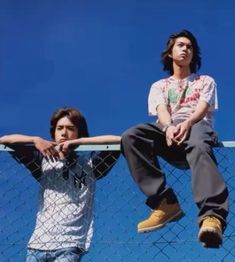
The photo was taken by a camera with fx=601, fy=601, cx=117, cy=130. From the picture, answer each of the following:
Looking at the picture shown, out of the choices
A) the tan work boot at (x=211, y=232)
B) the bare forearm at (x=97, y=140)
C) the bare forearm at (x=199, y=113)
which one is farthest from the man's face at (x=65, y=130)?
the tan work boot at (x=211, y=232)

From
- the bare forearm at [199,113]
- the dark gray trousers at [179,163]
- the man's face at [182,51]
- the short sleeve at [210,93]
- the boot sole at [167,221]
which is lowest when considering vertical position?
the boot sole at [167,221]

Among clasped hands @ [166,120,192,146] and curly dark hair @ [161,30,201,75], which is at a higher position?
curly dark hair @ [161,30,201,75]

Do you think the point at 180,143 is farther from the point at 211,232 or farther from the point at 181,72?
the point at 181,72

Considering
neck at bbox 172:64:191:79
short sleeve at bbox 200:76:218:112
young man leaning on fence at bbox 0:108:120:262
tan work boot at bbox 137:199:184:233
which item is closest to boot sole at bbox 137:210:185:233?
tan work boot at bbox 137:199:184:233

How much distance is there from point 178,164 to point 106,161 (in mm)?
551

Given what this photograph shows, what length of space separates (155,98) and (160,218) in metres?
0.97

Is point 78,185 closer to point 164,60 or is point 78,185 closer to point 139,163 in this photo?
point 139,163

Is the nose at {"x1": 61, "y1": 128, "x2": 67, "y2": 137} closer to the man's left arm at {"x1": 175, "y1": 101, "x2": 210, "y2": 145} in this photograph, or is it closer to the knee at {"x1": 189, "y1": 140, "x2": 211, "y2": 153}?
the man's left arm at {"x1": 175, "y1": 101, "x2": 210, "y2": 145}

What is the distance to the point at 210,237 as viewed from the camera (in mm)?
3230

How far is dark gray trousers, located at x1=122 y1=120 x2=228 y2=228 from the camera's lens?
337 cm

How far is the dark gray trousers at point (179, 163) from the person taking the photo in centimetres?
337

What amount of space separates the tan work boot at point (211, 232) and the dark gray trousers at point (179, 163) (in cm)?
4

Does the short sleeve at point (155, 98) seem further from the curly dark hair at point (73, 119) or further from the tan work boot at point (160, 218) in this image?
the tan work boot at point (160, 218)

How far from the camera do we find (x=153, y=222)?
145 inches
